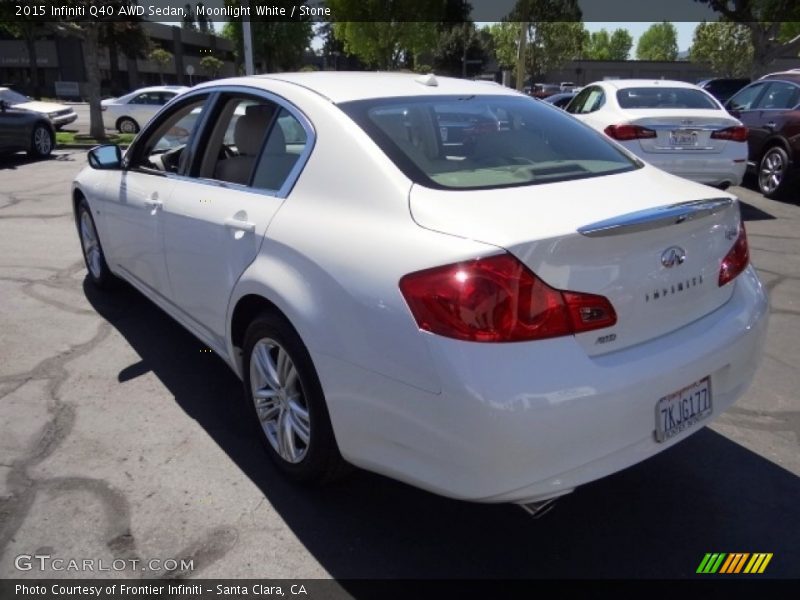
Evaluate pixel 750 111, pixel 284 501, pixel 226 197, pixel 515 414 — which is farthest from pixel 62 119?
pixel 515 414

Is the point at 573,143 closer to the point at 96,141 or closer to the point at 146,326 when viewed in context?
the point at 146,326

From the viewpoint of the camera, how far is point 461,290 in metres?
1.98

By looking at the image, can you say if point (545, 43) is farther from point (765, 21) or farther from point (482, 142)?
point (482, 142)

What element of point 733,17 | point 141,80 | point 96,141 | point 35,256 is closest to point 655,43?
point 141,80

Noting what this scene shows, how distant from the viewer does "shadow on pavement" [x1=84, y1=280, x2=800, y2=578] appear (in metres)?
2.41

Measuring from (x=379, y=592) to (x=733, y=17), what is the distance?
3054cm

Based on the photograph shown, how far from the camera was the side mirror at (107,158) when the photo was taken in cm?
431

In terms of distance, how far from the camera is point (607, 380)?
203cm

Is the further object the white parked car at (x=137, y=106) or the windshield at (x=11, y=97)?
the white parked car at (x=137, y=106)

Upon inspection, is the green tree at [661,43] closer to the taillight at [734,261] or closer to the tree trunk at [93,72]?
the tree trunk at [93,72]

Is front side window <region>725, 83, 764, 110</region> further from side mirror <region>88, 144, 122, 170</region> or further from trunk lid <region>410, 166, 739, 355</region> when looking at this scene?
side mirror <region>88, 144, 122, 170</region>

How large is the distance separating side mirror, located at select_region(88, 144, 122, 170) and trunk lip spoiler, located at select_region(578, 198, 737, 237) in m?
3.37

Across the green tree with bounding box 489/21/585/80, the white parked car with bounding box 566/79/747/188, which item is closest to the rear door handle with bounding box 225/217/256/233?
the white parked car with bounding box 566/79/747/188

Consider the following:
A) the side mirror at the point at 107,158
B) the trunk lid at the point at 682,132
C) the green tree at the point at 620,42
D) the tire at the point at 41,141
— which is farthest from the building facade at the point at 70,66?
the green tree at the point at 620,42
